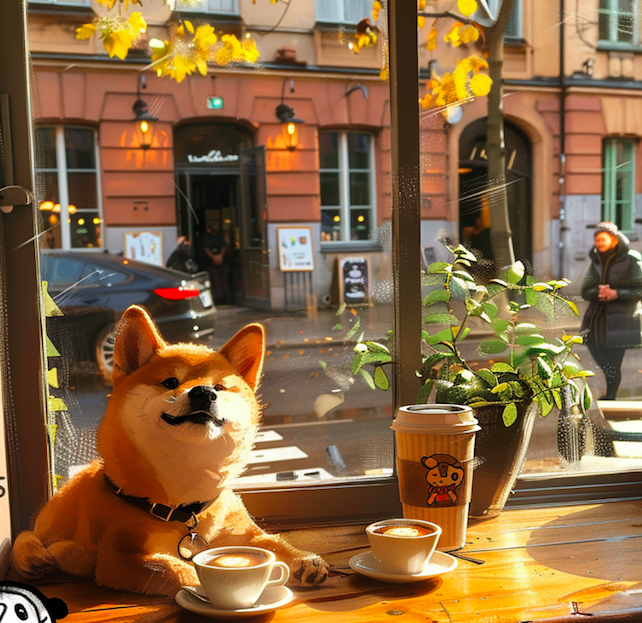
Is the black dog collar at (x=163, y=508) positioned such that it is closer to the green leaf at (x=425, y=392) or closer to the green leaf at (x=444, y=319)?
the green leaf at (x=425, y=392)

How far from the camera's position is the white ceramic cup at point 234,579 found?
1.44m

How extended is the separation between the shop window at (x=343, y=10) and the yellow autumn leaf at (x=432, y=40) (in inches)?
7.8

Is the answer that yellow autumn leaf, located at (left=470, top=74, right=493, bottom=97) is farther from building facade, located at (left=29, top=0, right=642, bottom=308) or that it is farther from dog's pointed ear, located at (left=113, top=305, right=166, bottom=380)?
dog's pointed ear, located at (left=113, top=305, right=166, bottom=380)

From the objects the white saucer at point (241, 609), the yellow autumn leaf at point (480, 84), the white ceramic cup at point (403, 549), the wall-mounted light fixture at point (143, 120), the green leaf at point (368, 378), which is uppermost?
the yellow autumn leaf at point (480, 84)

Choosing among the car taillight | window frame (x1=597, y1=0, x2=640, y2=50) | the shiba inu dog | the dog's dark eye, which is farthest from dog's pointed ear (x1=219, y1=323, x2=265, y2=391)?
window frame (x1=597, y1=0, x2=640, y2=50)

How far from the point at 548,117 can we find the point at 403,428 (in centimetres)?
117

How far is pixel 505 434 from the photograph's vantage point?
6.86ft

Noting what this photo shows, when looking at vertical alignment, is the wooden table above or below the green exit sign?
below

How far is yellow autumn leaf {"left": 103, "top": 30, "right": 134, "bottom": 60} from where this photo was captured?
1993 millimetres

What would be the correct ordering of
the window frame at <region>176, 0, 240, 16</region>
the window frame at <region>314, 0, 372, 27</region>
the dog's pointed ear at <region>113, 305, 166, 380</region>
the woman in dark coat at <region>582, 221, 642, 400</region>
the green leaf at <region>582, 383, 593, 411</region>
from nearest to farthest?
the dog's pointed ear at <region>113, 305, 166, 380</region>
the window frame at <region>176, 0, 240, 16</region>
the window frame at <region>314, 0, 372, 27</region>
the green leaf at <region>582, 383, 593, 411</region>
the woman in dark coat at <region>582, 221, 642, 400</region>

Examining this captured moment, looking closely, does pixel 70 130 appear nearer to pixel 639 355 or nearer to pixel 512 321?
pixel 512 321

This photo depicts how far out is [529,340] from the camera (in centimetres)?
219

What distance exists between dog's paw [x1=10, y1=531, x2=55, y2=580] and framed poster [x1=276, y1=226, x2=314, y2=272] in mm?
992

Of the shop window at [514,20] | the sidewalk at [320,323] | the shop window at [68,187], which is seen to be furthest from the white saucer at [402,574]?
the shop window at [514,20]
